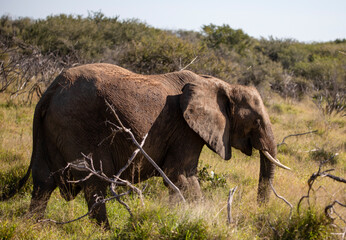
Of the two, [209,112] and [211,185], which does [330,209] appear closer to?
[209,112]

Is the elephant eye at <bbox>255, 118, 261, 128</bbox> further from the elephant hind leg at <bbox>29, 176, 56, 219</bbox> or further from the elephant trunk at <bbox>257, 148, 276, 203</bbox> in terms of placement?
the elephant hind leg at <bbox>29, 176, 56, 219</bbox>

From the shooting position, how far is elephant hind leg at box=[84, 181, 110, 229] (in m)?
4.15

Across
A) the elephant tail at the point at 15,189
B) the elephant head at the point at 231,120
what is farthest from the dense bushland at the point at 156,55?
the elephant head at the point at 231,120

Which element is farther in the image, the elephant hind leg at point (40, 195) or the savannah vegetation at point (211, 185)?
the elephant hind leg at point (40, 195)

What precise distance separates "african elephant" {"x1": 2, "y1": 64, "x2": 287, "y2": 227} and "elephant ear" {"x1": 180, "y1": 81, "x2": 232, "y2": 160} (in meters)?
0.01

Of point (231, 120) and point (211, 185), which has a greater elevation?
point (231, 120)

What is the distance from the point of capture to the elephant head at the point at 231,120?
4.48 m

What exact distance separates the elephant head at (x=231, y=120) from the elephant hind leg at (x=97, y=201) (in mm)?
1296

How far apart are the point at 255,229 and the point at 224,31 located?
2171cm

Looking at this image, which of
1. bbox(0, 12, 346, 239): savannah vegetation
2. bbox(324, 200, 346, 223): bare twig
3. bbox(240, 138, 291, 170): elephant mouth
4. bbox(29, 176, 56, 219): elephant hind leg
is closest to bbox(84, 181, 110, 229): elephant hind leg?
bbox(0, 12, 346, 239): savannah vegetation

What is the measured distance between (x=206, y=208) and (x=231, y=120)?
1.33 m

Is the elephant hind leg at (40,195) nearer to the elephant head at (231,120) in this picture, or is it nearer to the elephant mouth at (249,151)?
the elephant head at (231,120)

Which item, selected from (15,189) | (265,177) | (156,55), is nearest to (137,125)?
(15,189)

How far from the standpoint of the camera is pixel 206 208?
397 centimetres
